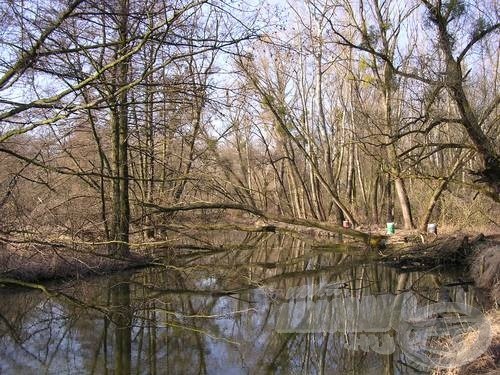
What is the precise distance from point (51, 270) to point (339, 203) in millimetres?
14197

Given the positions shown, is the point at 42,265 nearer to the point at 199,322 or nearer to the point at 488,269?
the point at 199,322

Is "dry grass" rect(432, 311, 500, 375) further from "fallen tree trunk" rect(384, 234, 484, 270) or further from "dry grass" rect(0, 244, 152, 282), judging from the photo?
"fallen tree trunk" rect(384, 234, 484, 270)

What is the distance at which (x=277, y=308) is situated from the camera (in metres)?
9.98

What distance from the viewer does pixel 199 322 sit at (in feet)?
29.4

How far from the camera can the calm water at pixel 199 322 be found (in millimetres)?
7020

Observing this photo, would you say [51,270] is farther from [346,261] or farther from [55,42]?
[346,261]

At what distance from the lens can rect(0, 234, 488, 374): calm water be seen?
23.0 feet

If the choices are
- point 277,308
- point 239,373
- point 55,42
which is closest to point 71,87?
point 55,42

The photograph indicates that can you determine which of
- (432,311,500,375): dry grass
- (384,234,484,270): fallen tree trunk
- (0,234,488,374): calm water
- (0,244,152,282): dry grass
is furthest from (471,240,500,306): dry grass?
(0,244,152,282): dry grass

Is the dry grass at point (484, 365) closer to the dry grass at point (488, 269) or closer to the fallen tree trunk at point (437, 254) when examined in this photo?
the dry grass at point (488, 269)

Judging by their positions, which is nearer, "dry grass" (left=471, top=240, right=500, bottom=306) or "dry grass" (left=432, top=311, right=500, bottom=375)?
"dry grass" (left=432, top=311, right=500, bottom=375)

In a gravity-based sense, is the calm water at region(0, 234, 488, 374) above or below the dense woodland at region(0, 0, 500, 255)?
below

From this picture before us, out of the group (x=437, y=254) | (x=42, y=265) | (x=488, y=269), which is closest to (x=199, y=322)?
(x=42, y=265)

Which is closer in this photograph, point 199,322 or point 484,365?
point 484,365
